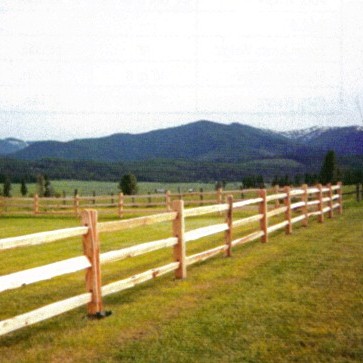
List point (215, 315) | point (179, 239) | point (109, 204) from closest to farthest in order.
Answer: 1. point (215, 315)
2. point (179, 239)
3. point (109, 204)

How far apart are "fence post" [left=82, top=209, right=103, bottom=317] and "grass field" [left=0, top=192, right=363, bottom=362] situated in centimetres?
20

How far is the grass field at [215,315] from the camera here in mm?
6148

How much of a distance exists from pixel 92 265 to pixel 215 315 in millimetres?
1738

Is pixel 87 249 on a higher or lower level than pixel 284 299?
higher

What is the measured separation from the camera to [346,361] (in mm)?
5754

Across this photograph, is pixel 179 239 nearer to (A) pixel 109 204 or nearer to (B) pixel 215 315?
(B) pixel 215 315

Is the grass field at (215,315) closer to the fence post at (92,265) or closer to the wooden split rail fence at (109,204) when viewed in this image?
the fence post at (92,265)

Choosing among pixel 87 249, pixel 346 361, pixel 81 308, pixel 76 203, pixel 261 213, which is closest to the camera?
pixel 346 361

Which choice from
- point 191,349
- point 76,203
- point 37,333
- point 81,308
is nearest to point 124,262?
point 81,308

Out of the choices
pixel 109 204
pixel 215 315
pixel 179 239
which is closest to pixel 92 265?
pixel 215 315

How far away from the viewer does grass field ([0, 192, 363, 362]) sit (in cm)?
615

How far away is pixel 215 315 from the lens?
300 inches

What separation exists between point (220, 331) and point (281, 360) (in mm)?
1173

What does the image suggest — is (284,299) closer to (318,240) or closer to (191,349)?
(191,349)
